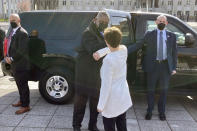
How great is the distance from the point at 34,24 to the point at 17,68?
3.63ft

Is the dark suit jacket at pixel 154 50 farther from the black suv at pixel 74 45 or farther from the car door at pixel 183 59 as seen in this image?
the car door at pixel 183 59

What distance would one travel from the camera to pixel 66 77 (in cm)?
461

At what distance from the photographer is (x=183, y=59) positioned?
4.46 m

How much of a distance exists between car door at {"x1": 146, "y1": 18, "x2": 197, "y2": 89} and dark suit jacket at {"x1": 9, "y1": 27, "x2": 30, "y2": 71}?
233 centimetres

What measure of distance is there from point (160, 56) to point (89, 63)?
1416mm

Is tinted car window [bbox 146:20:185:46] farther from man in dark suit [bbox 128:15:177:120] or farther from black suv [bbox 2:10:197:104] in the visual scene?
man in dark suit [bbox 128:15:177:120]

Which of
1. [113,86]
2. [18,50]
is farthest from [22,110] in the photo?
[113,86]

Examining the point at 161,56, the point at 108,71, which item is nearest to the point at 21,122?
the point at 108,71

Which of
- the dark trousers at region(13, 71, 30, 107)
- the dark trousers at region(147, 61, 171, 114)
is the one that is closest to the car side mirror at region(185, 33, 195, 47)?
the dark trousers at region(147, 61, 171, 114)

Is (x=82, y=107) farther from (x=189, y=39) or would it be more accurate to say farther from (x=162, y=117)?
(x=189, y=39)

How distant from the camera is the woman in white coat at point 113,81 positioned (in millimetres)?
2498

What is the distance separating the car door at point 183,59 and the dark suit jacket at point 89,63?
1842mm

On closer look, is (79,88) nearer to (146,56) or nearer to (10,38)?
(146,56)

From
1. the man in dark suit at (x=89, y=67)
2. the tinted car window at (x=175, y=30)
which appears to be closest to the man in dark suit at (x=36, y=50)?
the man in dark suit at (x=89, y=67)
